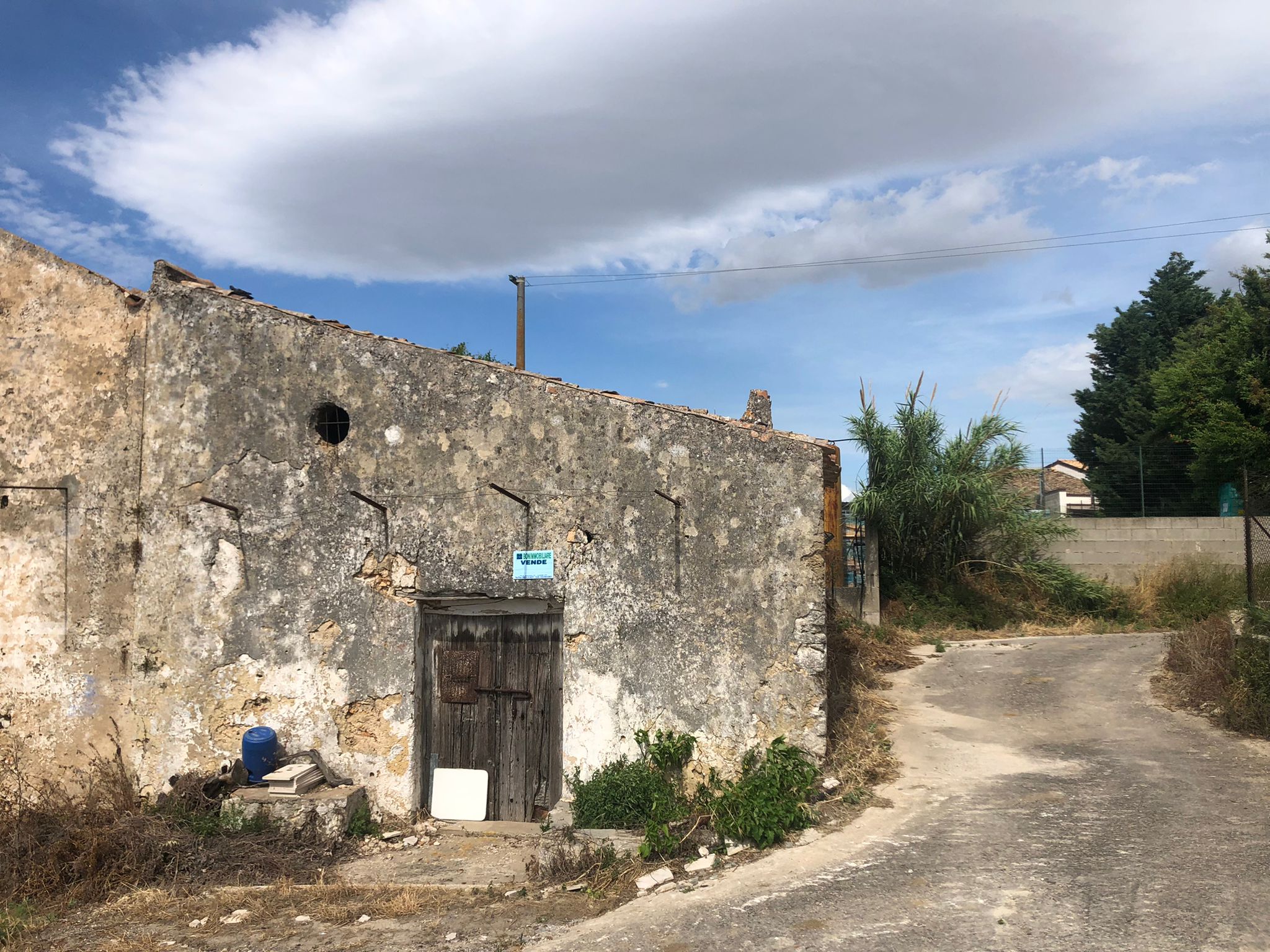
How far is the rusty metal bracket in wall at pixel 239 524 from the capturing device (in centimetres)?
731

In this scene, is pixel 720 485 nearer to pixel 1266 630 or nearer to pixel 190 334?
pixel 190 334

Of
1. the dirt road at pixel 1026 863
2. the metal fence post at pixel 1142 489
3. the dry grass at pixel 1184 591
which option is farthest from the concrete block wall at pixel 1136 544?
the dirt road at pixel 1026 863

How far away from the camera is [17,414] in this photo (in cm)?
758

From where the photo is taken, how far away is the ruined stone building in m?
6.95

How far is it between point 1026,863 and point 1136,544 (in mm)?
12539

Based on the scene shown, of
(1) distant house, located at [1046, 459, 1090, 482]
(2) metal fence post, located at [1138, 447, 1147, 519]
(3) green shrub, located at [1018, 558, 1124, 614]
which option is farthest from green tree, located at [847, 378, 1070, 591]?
(1) distant house, located at [1046, 459, 1090, 482]

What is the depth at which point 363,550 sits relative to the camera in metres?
7.30

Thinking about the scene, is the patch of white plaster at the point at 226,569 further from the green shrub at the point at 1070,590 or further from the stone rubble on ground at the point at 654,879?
the green shrub at the point at 1070,590

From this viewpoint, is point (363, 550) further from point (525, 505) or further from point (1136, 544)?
point (1136, 544)

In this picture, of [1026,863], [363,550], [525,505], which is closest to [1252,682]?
[1026,863]

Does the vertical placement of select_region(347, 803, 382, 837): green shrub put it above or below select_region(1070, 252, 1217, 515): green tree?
below

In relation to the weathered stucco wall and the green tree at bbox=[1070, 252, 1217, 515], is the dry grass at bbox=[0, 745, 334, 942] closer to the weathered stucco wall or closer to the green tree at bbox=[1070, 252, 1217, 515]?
the weathered stucco wall

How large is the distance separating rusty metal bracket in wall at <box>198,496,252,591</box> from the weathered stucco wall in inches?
27.8

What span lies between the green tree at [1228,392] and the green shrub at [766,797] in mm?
16629
